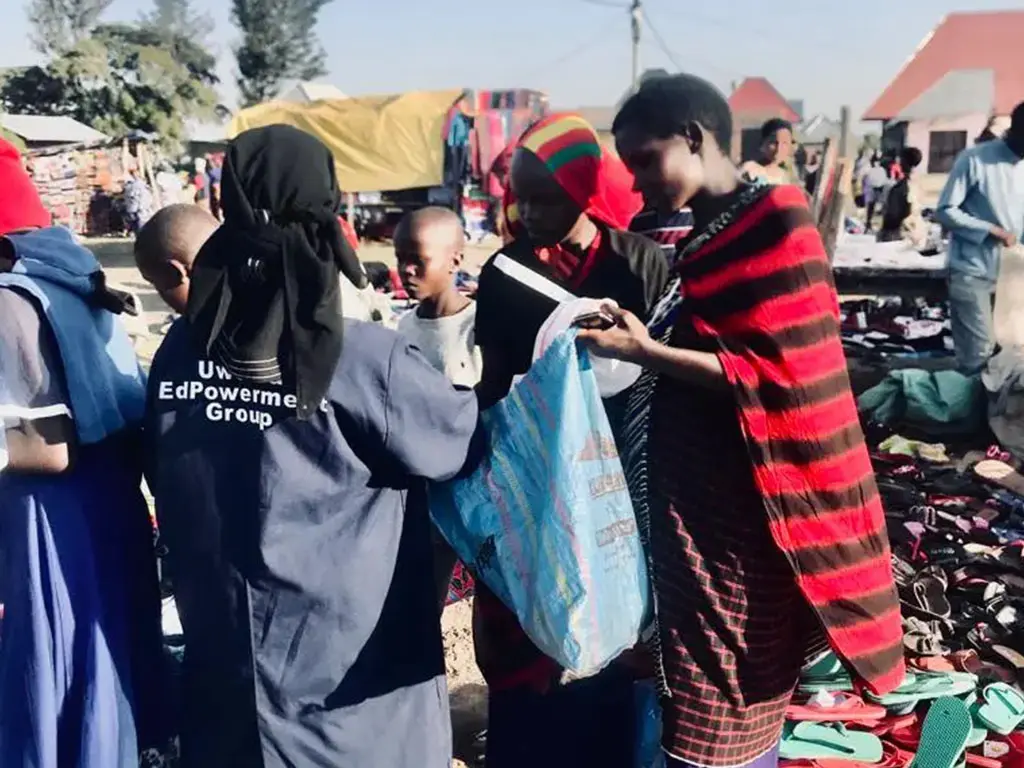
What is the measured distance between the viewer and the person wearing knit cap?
6.01ft

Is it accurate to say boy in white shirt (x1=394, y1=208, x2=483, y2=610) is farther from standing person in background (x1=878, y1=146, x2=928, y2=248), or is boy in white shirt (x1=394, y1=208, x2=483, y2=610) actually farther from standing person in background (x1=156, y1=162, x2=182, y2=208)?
standing person in background (x1=156, y1=162, x2=182, y2=208)

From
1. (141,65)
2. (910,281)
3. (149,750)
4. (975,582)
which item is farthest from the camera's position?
(141,65)

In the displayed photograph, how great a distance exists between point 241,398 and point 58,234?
2.26 feet

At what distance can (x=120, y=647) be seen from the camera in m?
1.96

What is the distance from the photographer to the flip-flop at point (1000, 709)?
2789 mm

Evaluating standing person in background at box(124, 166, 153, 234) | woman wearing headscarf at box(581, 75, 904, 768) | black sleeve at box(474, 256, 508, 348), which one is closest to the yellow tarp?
standing person in background at box(124, 166, 153, 234)

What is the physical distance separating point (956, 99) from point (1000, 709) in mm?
34068

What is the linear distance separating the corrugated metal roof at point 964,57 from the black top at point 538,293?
34.9 m

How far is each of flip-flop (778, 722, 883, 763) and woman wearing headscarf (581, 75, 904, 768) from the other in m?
0.75

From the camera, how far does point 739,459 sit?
1.82 m

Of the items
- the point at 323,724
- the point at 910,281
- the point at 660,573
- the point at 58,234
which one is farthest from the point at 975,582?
the point at 910,281

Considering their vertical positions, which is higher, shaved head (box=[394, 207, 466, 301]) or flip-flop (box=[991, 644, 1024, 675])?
shaved head (box=[394, 207, 466, 301])

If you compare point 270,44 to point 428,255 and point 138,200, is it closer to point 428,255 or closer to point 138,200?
point 138,200

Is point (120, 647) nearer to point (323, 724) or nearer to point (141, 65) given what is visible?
point (323, 724)
